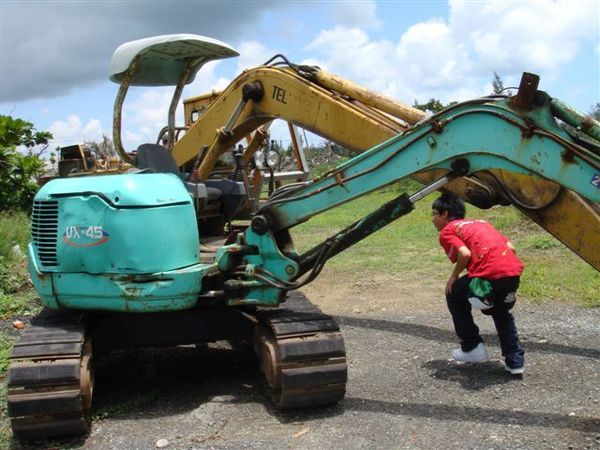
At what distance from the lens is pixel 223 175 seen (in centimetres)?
860

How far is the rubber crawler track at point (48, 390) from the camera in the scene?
4227 millimetres

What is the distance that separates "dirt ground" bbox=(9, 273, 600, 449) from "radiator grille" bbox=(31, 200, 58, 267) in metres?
1.13

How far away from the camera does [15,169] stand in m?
13.2

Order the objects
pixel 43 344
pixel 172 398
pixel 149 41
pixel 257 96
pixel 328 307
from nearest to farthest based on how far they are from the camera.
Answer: pixel 43 344, pixel 172 398, pixel 149 41, pixel 257 96, pixel 328 307

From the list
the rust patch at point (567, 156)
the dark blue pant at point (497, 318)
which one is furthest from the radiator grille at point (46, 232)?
the rust patch at point (567, 156)

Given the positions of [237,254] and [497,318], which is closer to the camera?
[237,254]

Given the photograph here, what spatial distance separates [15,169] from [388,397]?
10.5 meters

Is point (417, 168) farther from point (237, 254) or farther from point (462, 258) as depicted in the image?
point (237, 254)

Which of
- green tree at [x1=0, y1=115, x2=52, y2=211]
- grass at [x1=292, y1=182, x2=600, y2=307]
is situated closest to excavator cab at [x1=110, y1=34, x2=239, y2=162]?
grass at [x1=292, y1=182, x2=600, y2=307]

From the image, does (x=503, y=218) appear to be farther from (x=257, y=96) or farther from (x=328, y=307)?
(x=257, y=96)

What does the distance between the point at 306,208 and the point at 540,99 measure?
1.66 m

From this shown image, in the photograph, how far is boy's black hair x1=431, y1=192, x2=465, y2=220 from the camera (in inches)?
213

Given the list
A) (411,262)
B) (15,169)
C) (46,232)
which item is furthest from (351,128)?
(15,169)

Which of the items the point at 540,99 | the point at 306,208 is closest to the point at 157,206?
the point at 306,208
